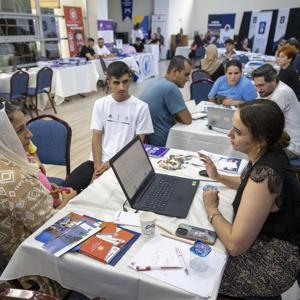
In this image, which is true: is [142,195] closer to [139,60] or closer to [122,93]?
[122,93]

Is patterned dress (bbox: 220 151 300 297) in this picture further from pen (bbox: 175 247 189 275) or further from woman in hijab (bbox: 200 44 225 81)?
woman in hijab (bbox: 200 44 225 81)

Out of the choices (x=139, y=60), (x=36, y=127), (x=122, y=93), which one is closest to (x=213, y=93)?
(x=122, y=93)

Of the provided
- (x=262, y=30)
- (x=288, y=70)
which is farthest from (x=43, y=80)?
(x=262, y=30)

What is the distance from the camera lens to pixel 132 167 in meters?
1.34

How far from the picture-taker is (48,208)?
1.20 metres

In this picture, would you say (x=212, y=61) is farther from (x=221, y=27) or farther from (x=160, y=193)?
(x=221, y=27)

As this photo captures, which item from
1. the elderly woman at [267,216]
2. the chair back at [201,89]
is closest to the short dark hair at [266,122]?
the elderly woman at [267,216]

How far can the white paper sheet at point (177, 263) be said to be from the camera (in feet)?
2.80

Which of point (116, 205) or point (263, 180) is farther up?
point (263, 180)

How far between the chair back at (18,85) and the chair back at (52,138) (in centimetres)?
270

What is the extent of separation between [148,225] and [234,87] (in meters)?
2.43

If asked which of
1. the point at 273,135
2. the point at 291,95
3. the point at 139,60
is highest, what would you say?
the point at 273,135

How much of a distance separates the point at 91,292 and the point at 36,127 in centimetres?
150

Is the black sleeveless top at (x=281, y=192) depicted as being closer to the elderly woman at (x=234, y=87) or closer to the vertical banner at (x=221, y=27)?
the elderly woman at (x=234, y=87)
